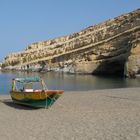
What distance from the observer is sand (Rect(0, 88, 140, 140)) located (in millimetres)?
13312

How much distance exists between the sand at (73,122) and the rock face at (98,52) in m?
42.8

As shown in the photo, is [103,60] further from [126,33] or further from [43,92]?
[43,92]

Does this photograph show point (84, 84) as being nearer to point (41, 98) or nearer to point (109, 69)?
point (41, 98)

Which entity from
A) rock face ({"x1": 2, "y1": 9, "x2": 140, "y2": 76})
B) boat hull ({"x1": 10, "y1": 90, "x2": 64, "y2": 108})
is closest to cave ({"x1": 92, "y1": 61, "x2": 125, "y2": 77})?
rock face ({"x1": 2, "y1": 9, "x2": 140, "y2": 76})

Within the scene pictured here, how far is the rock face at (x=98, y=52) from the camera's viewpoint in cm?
7211

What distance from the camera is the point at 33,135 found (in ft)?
44.6

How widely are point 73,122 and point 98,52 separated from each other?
65505 millimetres

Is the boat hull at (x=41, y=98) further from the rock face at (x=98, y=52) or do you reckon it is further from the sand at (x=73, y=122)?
the rock face at (x=98, y=52)

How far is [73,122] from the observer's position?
53.0 feet

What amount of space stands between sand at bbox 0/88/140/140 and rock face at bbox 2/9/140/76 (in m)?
42.8

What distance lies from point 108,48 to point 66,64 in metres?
13.3

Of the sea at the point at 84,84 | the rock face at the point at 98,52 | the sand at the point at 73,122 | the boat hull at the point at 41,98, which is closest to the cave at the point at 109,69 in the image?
the rock face at the point at 98,52

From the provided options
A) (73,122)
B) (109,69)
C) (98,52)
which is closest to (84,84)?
(109,69)

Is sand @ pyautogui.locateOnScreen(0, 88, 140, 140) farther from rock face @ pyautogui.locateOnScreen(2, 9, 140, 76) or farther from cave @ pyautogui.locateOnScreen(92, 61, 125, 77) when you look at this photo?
cave @ pyautogui.locateOnScreen(92, 61, 125, 77)
